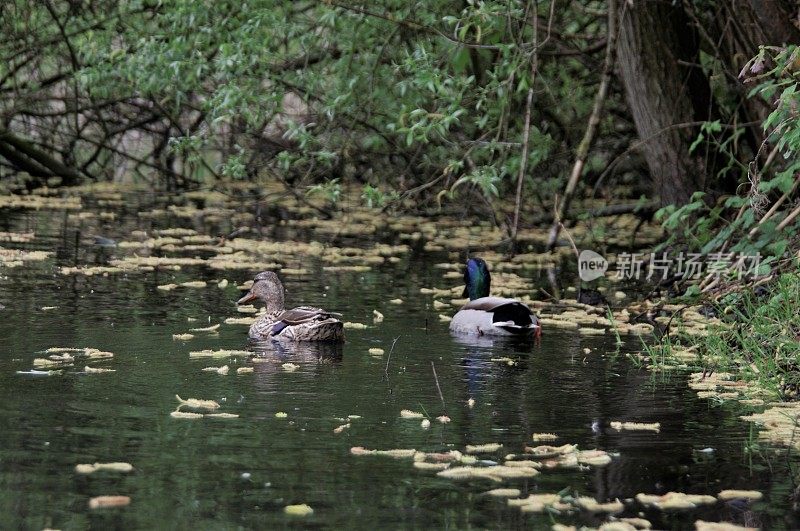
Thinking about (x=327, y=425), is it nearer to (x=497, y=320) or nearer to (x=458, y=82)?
(x=497, y=320)

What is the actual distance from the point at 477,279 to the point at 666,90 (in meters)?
3.24

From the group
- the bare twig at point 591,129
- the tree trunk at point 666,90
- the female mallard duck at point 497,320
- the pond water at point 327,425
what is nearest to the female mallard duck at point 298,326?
the pond water at point 327,425

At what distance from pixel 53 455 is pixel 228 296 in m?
5.67

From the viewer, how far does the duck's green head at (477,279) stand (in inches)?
488

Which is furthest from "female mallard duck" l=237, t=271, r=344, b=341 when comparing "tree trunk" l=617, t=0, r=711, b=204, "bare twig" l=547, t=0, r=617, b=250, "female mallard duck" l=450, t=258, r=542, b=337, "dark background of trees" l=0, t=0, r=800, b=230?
"tree trunk" l=617, t=0, r=711, b=204

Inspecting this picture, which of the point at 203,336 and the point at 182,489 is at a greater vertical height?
the point at 203,336

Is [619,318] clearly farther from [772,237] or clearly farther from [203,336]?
[203,336]

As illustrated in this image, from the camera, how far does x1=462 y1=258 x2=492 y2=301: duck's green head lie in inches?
488

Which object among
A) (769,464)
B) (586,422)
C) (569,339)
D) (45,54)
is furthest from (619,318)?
(45,54)

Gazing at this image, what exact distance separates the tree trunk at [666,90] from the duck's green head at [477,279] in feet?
8.37

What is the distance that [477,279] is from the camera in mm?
12414

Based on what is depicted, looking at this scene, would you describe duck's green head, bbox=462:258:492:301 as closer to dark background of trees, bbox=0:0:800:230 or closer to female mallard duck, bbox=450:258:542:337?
dark background of trees, bbox=0:0:800:230

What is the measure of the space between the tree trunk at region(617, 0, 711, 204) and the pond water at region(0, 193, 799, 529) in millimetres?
3541

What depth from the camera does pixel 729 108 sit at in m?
15.0
